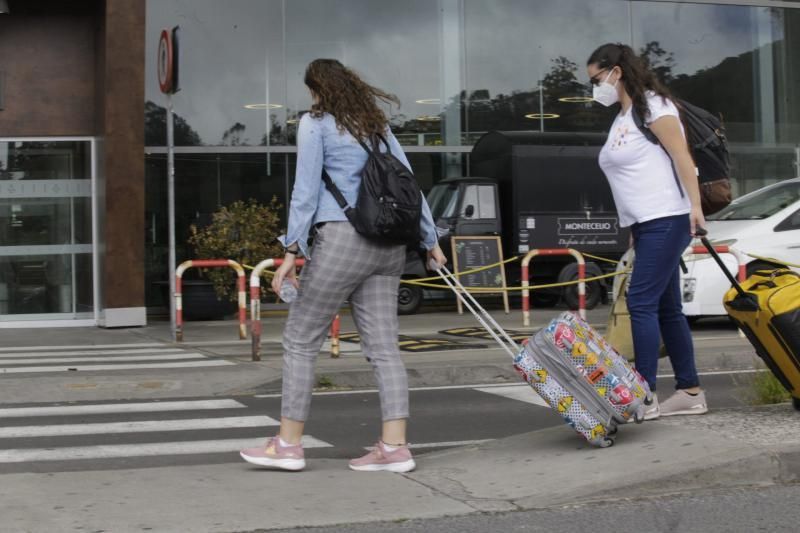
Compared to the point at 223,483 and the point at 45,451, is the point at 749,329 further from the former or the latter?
the point at 45,451

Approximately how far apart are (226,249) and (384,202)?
39.8ft

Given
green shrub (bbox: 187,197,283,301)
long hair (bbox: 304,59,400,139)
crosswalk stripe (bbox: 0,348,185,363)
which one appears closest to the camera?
long hair (bbox: 304,59,400,139)

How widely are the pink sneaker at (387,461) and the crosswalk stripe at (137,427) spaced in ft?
7.25

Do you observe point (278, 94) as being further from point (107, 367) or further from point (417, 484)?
point (417, 484)

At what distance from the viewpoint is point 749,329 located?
5852mm

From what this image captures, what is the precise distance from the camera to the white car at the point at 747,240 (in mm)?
12812

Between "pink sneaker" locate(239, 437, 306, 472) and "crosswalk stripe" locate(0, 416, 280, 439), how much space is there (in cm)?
214

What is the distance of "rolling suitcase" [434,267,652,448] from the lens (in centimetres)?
529

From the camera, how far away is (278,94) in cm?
1931

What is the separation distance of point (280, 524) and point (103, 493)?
882mm

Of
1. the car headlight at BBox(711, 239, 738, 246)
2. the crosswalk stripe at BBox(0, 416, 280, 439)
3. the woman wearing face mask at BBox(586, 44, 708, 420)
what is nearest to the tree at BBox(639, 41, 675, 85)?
the car headlight at BBox(711, 239, 738, 246)

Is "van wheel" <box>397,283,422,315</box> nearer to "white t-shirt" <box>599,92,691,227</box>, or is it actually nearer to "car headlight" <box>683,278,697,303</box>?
"car headlight" <box>683,278,697,303</box>

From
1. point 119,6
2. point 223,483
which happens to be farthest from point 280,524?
point 119,6

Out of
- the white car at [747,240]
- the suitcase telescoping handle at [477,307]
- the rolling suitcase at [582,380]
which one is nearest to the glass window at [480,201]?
the white car at [747,240]
